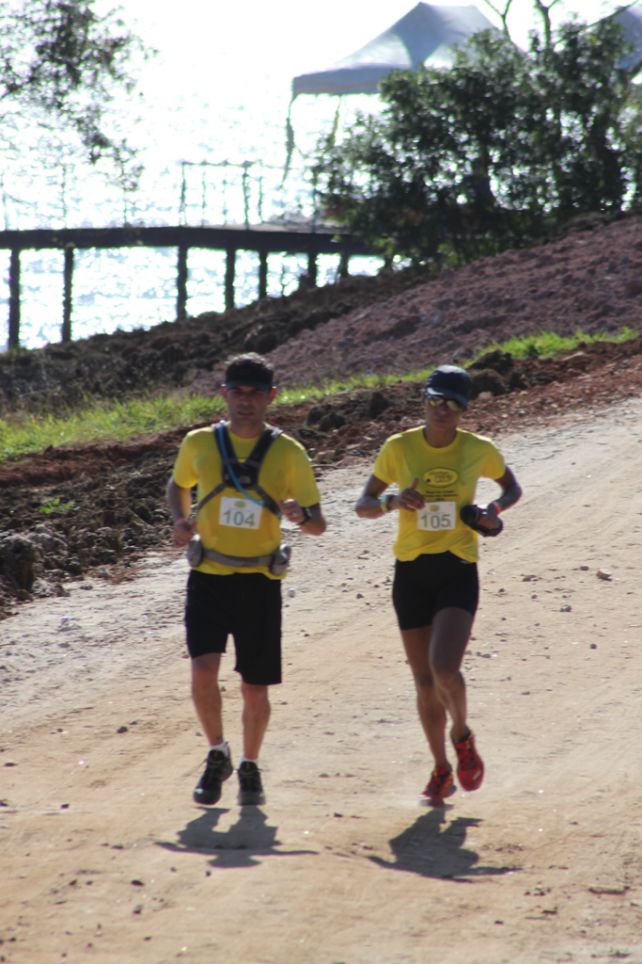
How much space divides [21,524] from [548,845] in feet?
24.3

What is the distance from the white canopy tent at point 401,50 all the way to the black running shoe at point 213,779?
35544mm

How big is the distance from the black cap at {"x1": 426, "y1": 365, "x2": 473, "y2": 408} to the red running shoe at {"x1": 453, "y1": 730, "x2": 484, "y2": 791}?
1401mm

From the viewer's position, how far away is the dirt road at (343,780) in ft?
17.5

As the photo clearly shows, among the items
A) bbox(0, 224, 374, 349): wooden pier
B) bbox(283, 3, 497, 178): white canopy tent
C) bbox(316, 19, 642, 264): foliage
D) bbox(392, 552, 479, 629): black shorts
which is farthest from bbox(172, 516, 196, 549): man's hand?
bbox(283, 3, 497, 178): white canopy tent

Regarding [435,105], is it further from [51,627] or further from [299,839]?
[299,839]

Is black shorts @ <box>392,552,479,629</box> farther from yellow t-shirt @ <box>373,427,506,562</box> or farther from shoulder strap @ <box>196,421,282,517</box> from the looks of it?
shoulder strap @ <box>196,421,282,517</box>

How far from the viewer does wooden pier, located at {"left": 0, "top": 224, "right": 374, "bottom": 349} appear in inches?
1425

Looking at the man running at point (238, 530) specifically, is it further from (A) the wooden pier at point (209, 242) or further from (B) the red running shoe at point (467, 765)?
(A) the wooden pier at point (209, 242)

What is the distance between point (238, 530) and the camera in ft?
21.5

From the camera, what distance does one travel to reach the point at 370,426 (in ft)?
52.0

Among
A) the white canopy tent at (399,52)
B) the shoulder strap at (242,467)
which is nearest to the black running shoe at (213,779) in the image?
the shoulder strap at (242,467)

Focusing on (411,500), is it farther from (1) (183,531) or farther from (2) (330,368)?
(2) (330,368)

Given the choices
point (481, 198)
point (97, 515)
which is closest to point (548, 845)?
point (97, 515)

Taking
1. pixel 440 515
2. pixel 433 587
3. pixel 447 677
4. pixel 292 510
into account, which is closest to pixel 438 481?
pixel 440 515
